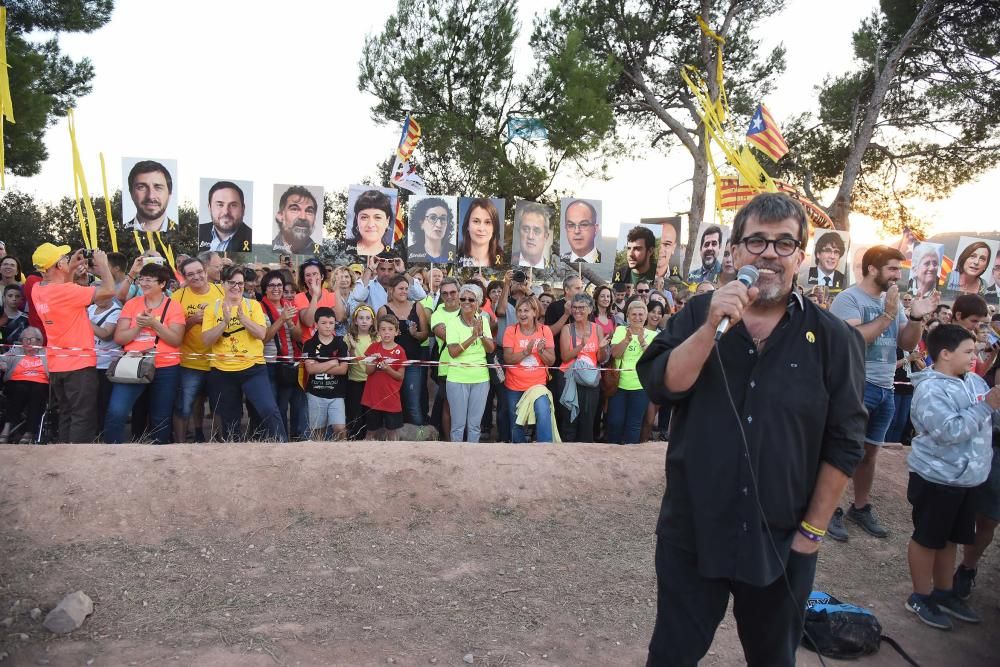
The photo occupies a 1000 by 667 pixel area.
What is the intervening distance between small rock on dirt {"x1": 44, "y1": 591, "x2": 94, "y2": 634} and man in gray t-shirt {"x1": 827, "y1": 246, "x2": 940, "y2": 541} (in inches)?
195

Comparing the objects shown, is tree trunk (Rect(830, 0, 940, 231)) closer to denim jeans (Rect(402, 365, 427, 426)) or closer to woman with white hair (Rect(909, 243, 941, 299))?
woman with white hair (Rect(909, 243, 941, 299))

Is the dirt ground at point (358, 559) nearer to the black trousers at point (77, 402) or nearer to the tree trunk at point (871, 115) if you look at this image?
the black trousers at point (77, 402)

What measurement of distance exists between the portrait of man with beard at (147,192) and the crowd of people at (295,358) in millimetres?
1836

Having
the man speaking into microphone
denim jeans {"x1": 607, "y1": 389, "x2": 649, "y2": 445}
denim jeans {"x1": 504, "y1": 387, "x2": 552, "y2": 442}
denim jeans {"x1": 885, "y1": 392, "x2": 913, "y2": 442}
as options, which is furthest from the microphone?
denim jeans {"x1": 885, "y1": 392, "x2": 913, "y2": 442}

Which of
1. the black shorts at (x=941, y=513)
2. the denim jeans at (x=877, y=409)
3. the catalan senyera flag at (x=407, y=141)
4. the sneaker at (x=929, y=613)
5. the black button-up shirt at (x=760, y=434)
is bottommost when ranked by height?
the sneaker at (x=929, y=613)

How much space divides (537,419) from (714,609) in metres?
4.83

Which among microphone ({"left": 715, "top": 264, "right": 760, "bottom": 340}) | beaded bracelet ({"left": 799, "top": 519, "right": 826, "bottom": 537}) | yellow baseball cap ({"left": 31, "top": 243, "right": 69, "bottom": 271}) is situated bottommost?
beaded bracelet ({"left": 799, "top": 519, "right": 826, "bottom": 537})

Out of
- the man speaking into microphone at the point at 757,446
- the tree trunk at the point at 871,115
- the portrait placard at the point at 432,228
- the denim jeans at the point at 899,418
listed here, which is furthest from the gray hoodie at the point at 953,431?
the tree trunk at the point at 871,115

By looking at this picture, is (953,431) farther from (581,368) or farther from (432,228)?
(432,228)

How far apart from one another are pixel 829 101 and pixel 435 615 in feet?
79.2

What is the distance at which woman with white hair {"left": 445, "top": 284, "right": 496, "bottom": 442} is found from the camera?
7273 mm

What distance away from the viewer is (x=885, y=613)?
4.64 m

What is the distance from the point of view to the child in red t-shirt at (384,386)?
7.20 m

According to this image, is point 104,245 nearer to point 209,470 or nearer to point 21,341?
point 21,341
